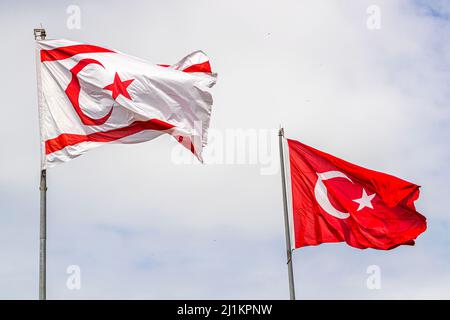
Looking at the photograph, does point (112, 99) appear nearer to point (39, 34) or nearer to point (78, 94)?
point (78, 94)

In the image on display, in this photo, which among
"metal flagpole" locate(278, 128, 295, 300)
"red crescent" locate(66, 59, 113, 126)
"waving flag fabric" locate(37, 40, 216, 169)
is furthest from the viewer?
"metal flagpole" locate(278, 128, 295, 300)

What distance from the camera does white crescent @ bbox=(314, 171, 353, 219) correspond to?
127 ft

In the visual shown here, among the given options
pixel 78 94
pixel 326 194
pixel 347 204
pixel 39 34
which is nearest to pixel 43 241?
pixel 78 94

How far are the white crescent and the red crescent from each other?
940 cm

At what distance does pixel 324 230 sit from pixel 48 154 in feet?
37.4

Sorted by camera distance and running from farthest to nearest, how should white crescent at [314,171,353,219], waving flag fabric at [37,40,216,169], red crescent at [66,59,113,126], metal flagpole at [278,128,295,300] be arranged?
white crescent at [314,171,353,219] < metal flagpole at [278,128,295,300] < red crescent at [66,59,113,126] < waving flag fabric at [37,40,216,169]

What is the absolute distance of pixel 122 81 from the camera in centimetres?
3366

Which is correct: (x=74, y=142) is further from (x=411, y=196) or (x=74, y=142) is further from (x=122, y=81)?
(x=411, y=196)

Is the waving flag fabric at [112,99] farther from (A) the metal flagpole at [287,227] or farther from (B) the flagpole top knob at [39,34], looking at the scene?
(A) the metal flagpole at [287,227]

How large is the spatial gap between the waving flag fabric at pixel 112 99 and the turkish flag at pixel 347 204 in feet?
19.4

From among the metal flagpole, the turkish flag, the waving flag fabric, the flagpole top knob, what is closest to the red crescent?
the waving flag fabric

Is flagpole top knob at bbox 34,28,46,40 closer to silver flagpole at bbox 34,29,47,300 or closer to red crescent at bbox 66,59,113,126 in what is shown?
red crescent at bbox 66,59,113,126

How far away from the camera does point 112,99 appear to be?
3322 cm
